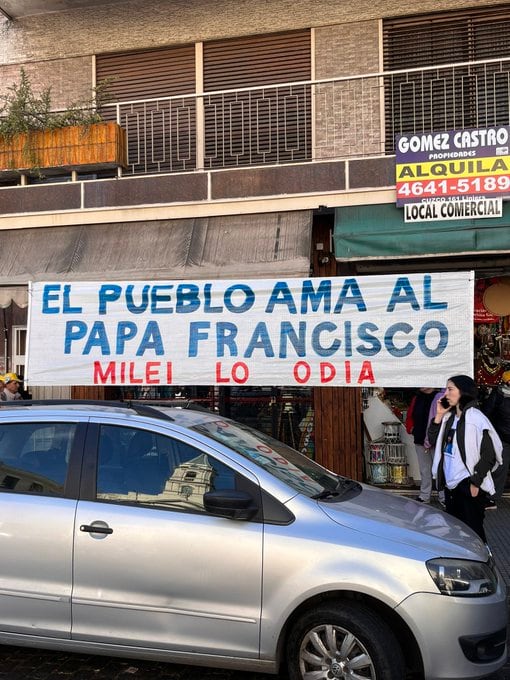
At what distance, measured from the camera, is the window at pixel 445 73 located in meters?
9.58

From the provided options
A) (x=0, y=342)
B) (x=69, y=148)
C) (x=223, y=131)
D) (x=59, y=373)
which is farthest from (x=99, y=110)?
(x=59, y=373)

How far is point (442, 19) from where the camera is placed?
984 cm

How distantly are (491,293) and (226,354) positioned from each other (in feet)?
13.7

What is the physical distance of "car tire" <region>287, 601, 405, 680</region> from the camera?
3.52m

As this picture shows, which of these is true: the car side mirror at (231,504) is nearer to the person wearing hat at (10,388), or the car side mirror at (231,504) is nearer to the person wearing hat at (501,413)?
the person wearing hat at (501,413)

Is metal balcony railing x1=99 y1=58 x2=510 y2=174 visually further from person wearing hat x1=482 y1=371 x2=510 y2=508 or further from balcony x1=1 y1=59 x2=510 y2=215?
person wearing hat x1=482 y1=371 x2=510 y2=508

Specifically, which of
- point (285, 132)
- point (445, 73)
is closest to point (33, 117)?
point (285, 132)

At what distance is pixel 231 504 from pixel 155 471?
0.56 metres

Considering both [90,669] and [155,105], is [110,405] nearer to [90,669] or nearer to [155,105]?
[90,669]

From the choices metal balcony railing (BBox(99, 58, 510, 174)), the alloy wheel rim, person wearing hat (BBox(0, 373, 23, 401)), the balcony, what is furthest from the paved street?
metal balcony railing (BBox(99, 58, 510, 174))

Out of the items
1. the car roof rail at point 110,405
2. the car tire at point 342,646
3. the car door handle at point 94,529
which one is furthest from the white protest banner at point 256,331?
the car tire at point 342,646

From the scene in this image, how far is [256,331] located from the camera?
24.2 feet

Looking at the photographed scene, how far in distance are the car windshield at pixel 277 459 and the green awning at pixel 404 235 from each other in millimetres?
4417

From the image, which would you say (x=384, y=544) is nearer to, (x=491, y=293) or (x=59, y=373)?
(x=59, y=373)
